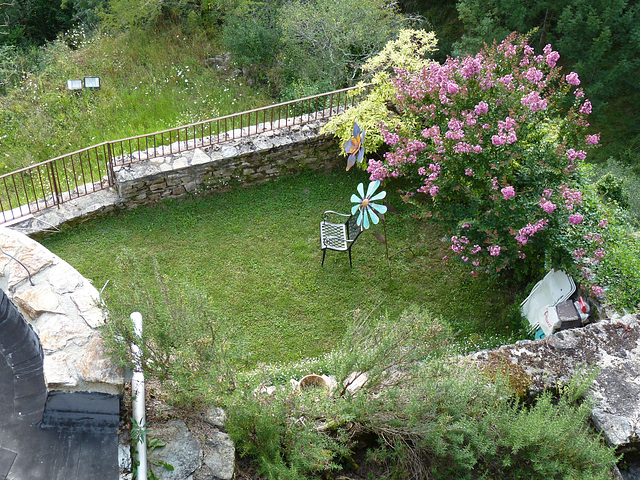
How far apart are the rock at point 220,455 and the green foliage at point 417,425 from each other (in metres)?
0.10

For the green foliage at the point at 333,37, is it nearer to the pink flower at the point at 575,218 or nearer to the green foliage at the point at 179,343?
the pink flower at the point at 575,218

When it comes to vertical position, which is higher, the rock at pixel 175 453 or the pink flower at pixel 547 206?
the pink flower at pixel 547 206

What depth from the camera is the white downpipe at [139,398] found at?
309 cm

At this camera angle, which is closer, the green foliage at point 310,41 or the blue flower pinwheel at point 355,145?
the blue flower pinwheel at point 355,145

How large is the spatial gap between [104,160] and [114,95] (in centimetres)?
229

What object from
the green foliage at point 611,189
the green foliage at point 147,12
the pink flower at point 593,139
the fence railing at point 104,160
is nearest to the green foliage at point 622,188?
the green foliage at point 611,189

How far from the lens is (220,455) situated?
3588mm

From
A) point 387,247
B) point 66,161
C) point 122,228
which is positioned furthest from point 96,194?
point 387,247

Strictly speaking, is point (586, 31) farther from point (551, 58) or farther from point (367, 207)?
point (367, 207)

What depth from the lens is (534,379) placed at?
4734mm

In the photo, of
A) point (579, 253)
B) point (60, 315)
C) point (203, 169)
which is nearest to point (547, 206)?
point (579, 253)

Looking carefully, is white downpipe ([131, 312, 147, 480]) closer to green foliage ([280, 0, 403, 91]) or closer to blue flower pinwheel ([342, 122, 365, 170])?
blue flower pinwheel ([342, 122, 365, 170])

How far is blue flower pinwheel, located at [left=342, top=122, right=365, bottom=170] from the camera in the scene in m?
7.11

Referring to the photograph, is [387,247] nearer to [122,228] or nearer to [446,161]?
[446,161]
